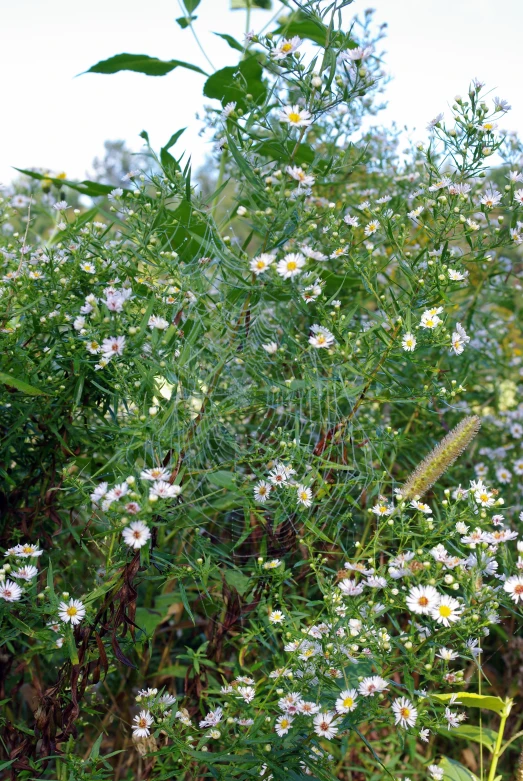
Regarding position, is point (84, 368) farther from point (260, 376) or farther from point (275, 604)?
point (275, 604)

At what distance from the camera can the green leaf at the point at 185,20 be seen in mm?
2277

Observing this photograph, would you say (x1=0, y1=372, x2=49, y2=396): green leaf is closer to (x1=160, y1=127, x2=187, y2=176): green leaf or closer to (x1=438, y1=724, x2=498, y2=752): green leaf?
(x1=160, y1=127, x2=187, y2=176): green leaf

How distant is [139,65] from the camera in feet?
7.03

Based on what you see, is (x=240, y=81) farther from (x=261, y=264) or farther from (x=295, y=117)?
(x=261, y=264)

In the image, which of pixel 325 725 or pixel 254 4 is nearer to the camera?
pixel 325 725

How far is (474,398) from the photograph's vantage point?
3.02 metres

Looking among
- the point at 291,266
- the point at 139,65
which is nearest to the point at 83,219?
the point at 139,65

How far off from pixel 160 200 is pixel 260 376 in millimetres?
490

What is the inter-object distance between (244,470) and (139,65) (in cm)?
122

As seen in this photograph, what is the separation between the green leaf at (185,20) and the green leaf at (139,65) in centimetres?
20

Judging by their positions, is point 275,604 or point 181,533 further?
point 181,533

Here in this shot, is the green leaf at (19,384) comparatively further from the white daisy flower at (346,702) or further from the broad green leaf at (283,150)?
the white daisy flower at (346,702)

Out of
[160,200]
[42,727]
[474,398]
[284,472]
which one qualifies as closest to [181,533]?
[284,472]

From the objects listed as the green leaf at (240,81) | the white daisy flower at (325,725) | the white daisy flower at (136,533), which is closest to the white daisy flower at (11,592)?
the white daisy flower at (136,533)
